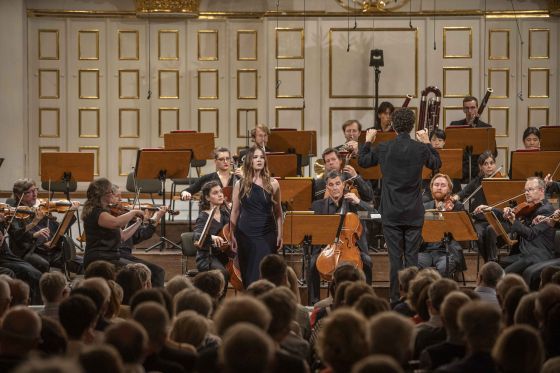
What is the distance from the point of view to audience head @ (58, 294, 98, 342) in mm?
4695

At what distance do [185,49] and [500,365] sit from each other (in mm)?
11163

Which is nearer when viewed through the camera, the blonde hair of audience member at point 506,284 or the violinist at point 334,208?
the blonde hair of audience member at point 506,284

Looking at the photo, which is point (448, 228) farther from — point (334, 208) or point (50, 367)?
point (50, 367)

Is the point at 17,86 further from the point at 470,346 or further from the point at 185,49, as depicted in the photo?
the point at 470,346

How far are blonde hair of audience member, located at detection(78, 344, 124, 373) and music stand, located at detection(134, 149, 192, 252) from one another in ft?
22.6

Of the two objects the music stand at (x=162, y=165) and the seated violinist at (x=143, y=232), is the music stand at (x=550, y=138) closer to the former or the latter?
the music stand at (x=162, y=165)

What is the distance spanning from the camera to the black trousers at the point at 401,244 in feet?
26.3

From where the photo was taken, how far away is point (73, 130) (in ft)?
48.3

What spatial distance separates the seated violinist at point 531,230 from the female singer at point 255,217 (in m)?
1.91

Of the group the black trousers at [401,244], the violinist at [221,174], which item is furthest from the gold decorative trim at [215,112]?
the black trousers at [401,244]

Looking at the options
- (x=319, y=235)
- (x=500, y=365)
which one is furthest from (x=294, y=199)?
(x=500, y=365)

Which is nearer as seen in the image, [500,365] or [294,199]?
[500,365]

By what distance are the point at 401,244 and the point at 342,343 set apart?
403cm

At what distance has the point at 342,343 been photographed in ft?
13.5
